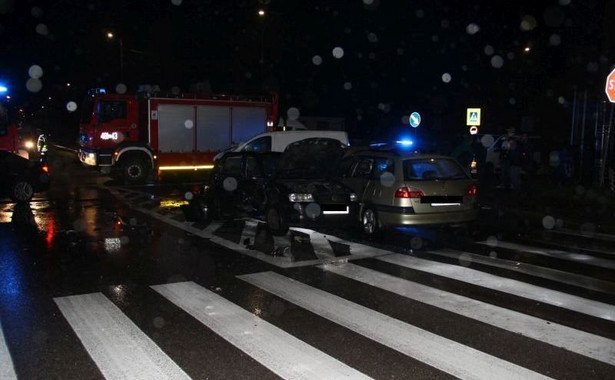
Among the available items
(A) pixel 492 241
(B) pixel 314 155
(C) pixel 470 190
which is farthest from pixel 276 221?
(B) pixel 314 155

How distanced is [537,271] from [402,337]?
3570mm

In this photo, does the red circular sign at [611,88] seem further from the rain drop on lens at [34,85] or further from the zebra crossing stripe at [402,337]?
the rain drop on lens at [34,85]

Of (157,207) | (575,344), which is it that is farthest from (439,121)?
(575,344)

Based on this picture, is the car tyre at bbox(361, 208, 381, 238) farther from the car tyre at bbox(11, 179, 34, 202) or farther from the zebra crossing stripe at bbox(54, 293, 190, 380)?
the car tyre at bbox(11, 179, 34, 202)

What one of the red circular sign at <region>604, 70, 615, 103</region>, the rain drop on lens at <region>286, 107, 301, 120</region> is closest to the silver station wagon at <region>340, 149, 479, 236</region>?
the red circular sign at <region>604, 70, 615, 103</region>

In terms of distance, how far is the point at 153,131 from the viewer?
66.6 feet

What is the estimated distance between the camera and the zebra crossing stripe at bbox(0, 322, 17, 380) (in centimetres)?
432

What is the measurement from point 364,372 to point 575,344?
6.92 feet

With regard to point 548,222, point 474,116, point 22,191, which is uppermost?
point 474,116

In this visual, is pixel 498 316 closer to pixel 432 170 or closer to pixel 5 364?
pixel 432 170

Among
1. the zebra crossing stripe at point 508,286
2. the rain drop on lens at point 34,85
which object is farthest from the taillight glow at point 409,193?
the rain drop on lens at point 34,85

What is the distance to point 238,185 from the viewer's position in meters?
11.7

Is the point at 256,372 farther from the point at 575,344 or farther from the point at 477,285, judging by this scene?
the point at 477,285

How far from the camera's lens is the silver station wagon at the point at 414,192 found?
9.68 meters
